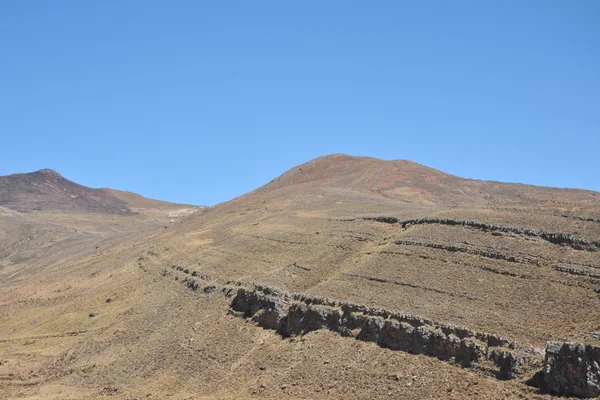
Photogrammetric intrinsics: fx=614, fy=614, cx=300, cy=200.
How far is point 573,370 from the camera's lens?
2247 centimetres

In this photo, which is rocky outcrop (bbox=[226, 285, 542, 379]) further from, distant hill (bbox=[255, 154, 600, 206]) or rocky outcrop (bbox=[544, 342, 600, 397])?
distant hill (bbox=[255, 154, 600, 206])

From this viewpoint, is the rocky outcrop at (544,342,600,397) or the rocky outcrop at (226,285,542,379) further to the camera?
the rocky outcrop at (226,285,542,379)

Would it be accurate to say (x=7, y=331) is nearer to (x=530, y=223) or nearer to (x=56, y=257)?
(x=530, y=223)

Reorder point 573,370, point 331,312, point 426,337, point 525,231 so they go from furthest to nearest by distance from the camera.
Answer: point 525,231 < point 331,312 < point 426,337 < point 573,370

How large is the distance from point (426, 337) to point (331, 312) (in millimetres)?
7036

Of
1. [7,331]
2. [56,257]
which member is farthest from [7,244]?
[7,331]

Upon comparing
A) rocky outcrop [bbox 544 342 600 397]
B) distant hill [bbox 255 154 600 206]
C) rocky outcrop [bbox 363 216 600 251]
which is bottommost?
rocky outcrop [bbox 544 342 600 397]

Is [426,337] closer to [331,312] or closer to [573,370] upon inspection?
[331,312]

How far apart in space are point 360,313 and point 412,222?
55.6 feet

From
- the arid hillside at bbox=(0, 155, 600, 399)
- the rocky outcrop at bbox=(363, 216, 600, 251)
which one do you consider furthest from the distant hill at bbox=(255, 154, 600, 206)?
the rocky outcrop at bbox=(363, 216, 600, 251)

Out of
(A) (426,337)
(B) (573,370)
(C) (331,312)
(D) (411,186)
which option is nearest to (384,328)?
(A) (426,337)

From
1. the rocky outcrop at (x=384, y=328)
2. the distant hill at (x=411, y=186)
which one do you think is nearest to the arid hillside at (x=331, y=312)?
the rocky outcrop at (x=384, y=328)

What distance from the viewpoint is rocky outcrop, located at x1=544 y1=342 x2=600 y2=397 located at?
22.0 m

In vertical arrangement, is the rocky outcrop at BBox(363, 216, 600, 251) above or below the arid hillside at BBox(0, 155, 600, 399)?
above
